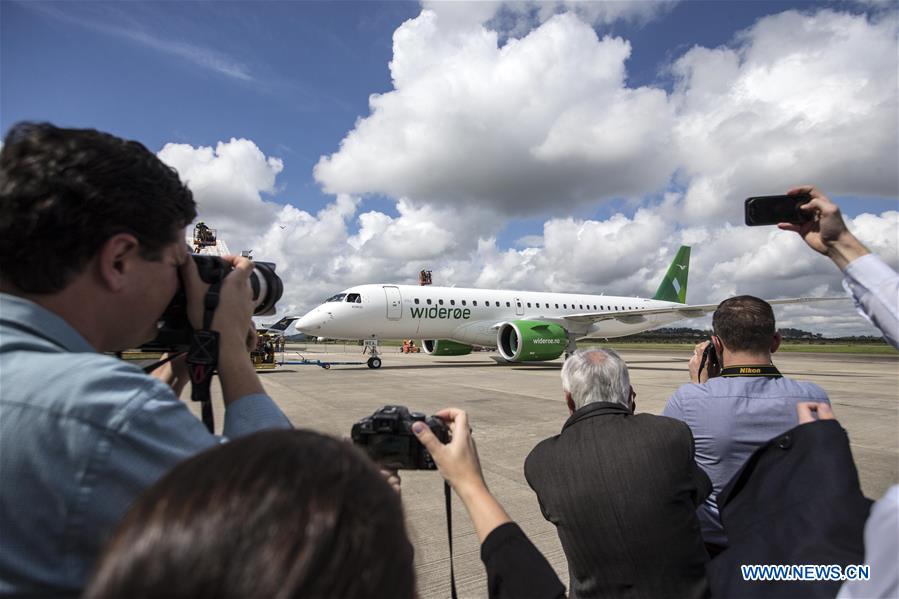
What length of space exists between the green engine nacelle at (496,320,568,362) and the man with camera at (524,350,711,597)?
1562cm

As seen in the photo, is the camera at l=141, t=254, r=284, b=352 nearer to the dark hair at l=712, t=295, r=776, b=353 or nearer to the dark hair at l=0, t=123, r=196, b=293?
the dark hair at l=0, t=123, r=196, b=293

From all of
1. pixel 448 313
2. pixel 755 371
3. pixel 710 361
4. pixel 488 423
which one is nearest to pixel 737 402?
pixel 755 371

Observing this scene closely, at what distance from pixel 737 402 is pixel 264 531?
7.38 ft

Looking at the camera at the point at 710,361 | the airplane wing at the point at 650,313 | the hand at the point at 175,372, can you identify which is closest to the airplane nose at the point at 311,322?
the airplane wing at the point at 650,313

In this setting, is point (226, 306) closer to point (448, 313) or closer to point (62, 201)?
point (62, 201)

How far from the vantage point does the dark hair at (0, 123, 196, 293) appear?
971 millimetres

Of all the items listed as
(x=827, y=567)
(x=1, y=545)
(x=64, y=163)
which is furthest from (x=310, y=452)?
(x=827, y=567)

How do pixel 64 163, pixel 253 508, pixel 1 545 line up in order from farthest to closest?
pixel 64 163 < pixel 1 545 < pixel 253 508

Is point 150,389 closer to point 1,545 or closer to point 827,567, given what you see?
point 1,545

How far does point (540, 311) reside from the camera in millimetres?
21484

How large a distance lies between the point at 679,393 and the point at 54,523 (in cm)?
243

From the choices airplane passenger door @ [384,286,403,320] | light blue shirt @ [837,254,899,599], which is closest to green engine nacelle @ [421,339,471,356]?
airplane passenger door @ [384,286,403,320]

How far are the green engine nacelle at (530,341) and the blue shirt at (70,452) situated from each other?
55.1ft

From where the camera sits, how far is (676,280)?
29.1 metres
